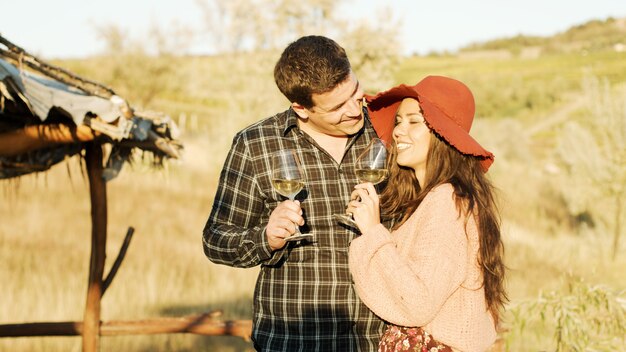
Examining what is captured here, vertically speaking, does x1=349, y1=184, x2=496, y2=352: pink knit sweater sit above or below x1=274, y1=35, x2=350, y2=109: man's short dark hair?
below

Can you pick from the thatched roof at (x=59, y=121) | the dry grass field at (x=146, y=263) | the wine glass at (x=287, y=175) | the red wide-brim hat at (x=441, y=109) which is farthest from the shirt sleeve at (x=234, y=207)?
the dry grass field at (x=146, y=263)

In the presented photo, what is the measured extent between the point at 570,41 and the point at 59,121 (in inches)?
2581

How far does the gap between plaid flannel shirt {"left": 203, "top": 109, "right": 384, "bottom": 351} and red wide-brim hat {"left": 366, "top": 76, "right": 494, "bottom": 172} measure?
198 millimetres

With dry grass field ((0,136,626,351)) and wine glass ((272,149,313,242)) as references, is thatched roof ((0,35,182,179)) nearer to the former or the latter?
dry grass field ((0,136,626,351))

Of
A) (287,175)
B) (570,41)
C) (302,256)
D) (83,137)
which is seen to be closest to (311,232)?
(302,256)

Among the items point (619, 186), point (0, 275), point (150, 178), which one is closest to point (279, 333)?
point (0, 275)

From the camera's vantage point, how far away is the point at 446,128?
2.64 meters

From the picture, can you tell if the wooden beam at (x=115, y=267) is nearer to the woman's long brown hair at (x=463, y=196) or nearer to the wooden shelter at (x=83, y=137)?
the wooden shelter at (x=83, y=137)

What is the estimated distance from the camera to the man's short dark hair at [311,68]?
9.51ft

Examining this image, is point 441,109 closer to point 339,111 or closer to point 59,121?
point 339,111

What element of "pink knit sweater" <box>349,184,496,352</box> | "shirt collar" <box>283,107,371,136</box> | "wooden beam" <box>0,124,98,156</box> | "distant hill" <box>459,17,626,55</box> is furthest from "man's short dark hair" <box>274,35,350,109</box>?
"distant hill" <box>459,17,626,55</box>

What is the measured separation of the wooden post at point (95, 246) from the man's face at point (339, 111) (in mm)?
3033

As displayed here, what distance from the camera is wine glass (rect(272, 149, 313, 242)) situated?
2691 mm

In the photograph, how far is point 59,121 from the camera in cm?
491
